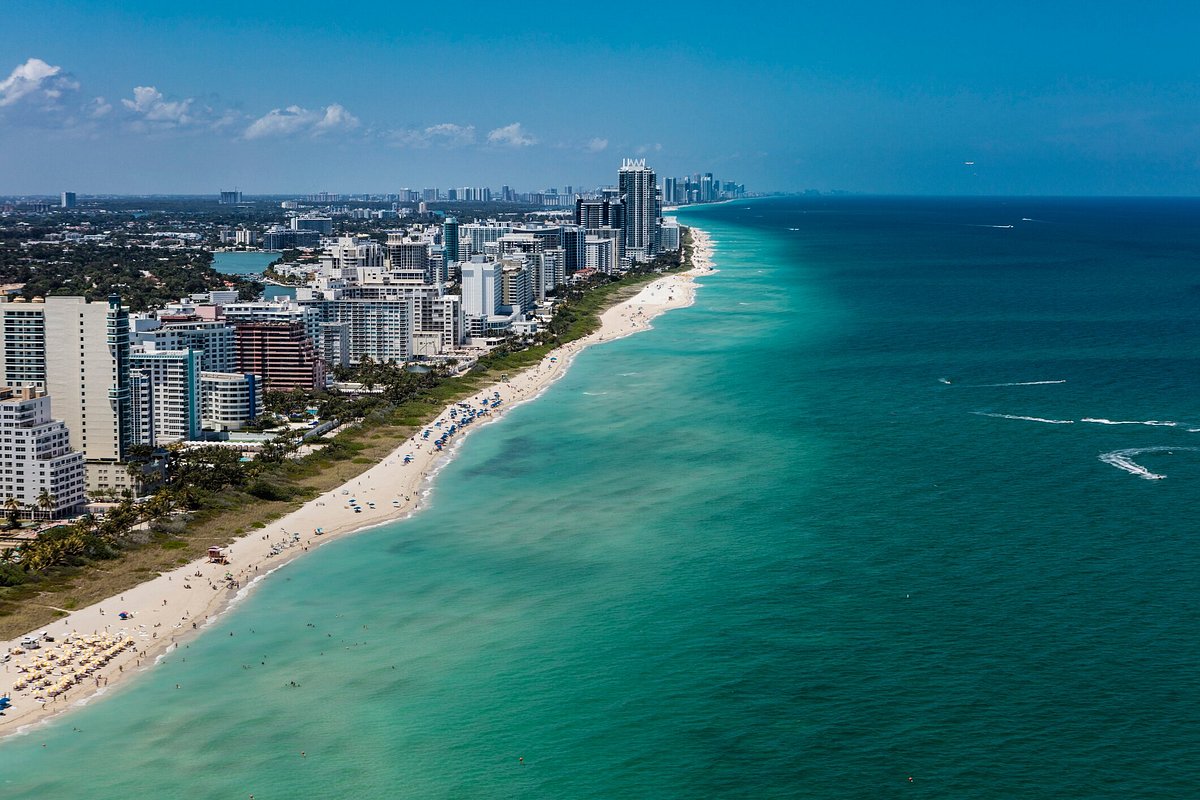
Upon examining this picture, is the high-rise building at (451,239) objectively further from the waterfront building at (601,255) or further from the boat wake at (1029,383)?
the boat wake at (1029,383)

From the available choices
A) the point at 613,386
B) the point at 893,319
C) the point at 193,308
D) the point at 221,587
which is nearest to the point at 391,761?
the point at 221,587

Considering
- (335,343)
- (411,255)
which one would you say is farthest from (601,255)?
(335,343)

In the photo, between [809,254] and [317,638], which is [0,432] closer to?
[317,638]

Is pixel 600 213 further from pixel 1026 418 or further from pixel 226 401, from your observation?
pixel 1026 418

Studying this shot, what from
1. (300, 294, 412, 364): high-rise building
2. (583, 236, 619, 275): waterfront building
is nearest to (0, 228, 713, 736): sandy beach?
(300, 294, 412, 364): high-rise building

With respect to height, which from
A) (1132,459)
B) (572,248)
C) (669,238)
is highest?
(669,238)

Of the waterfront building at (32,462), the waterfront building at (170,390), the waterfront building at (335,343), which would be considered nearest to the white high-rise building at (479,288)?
the waterfront building at (335,343)

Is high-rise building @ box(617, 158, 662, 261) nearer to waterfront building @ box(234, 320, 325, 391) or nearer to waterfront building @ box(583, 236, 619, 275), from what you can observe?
waterfront building @ box(583, 236, 619, 275)
